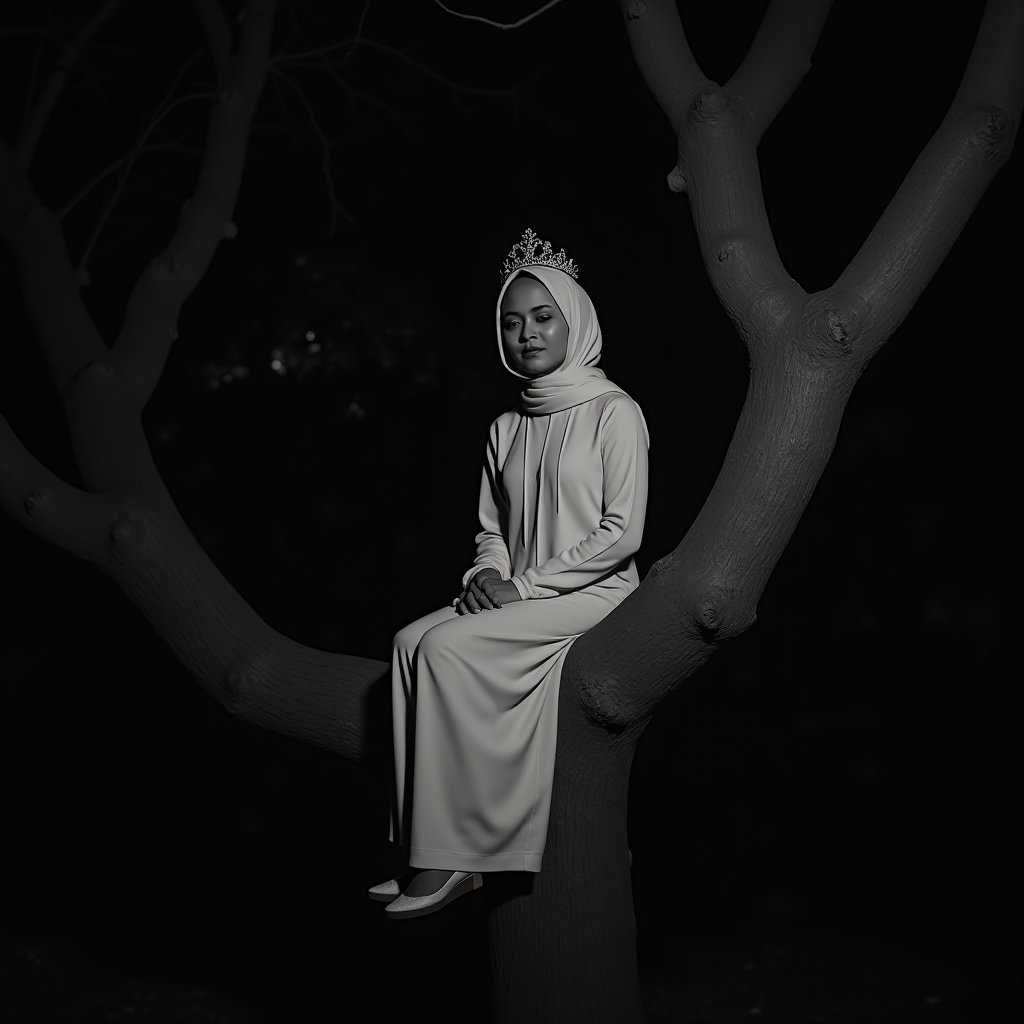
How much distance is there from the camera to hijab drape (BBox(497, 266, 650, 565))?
2908 mm

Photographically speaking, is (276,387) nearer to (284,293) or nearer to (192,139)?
(284,293)

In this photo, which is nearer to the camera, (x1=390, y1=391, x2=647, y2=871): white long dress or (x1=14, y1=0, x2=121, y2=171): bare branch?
(x1=390, y1=391, x2=647, y2=871): white long dress

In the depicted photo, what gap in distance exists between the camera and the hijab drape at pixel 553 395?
291 centimetres

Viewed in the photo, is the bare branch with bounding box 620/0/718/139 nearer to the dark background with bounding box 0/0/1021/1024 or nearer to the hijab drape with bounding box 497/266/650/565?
the hijab drape with bounding box 497/266/650/565

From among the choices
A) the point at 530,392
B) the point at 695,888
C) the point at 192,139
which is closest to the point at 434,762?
the point at 530,392

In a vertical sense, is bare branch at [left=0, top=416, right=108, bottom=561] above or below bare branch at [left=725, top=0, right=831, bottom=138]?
below

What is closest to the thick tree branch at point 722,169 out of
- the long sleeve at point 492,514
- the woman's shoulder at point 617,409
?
the woman's shoulder at point 617,409

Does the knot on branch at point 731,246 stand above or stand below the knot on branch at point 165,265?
below

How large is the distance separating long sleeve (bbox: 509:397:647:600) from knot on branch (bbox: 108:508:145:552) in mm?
1013

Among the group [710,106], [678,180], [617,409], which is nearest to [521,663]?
[617,409]

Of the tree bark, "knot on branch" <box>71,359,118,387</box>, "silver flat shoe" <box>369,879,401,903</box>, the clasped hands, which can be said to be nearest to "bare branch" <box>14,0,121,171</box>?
"knot on branch" <box>71,359,118,387</box>

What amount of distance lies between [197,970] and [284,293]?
2444mm

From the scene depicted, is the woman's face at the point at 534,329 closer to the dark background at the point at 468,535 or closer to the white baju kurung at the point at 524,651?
the white baju kurung at the point at 524,651

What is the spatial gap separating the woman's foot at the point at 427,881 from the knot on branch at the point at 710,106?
159 centimetres
